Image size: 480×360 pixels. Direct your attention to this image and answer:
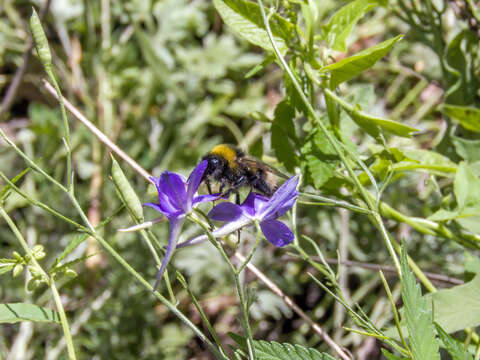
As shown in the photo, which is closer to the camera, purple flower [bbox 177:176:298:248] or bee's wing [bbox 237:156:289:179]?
purple flower [bbox 177:176:298:248]

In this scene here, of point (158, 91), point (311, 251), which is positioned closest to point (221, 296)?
point (311, 251)

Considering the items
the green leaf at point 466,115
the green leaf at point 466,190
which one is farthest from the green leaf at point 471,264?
the green leaf at point 466,115

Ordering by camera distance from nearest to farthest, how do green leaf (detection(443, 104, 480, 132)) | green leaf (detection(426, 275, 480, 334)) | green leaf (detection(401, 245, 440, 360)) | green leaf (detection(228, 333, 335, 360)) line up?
green leaf (detection(401, 245, 440, 360))
green leaf (detection(228, 333, 335, 360))
green leaf (detection(426, 275, 480, 334))
green leaf (detection(443, 104, 480, 132))

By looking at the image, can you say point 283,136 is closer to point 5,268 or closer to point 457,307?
point 457,307

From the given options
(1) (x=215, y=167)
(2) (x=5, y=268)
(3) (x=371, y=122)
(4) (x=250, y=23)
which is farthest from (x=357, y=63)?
(2) (x=5, y=268)

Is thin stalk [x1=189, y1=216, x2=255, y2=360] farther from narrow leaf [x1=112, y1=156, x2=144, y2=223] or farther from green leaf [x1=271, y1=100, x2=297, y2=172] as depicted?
green leaf [x1=271, y1=100, x2=297, y2=172]

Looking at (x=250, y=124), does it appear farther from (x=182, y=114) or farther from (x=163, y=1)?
(x=163, y=1)

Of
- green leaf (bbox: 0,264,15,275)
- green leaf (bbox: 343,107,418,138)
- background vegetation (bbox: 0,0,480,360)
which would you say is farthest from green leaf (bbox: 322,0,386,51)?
green leaf (bbox: 0,264,15,275)
